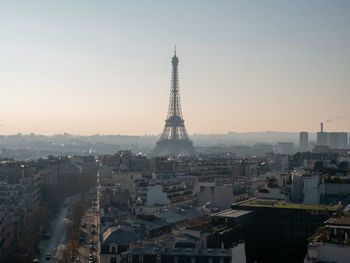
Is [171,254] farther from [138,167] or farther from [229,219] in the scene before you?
[138,167]

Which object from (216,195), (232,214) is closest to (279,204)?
(232,214)

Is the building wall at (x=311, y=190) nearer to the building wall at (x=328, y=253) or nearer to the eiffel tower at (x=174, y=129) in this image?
the building wall at (x=328, y=253)

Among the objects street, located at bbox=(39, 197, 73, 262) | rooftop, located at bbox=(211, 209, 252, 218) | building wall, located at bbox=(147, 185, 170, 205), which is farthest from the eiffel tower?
rooftop, located at bbox=(211, 209, 252, 218)

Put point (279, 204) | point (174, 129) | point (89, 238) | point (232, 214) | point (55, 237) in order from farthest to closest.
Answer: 1. point (174, 129)
2. point (55, 237)
3. point (89, 238)
4. point (279, 204)
5. point (232, 214)

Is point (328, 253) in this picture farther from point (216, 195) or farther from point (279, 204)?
point (216, 195)

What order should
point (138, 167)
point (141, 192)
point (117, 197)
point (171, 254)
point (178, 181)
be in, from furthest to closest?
point (138, 167), point (178, 181), point (141, 192), point (117, 197), point (171, 254)

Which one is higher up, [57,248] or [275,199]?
[275,199]

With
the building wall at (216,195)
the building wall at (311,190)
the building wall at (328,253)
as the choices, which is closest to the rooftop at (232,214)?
the building wall at (311,190)

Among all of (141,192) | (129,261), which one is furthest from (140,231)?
(141,192)
